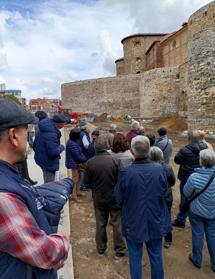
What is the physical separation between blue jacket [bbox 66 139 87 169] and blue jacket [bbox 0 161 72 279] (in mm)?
5144

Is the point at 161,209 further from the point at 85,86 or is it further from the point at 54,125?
the point at 85,86

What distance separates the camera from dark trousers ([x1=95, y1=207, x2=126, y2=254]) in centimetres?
457

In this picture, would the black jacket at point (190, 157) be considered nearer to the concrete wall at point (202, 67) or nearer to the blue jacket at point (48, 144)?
the blue jacket at point (48, 144)

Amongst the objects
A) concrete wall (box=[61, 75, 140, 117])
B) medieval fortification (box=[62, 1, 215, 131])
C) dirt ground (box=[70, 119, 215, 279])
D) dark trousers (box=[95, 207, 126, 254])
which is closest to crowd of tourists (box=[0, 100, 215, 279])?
dark trousers (box=[95, 207, 126, 254])

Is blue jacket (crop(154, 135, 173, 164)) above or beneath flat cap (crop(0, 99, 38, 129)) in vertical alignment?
beneath

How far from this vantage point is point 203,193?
393cm

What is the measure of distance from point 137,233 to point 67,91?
47.2 m

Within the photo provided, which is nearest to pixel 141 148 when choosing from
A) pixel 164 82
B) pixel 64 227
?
pixel 64 227

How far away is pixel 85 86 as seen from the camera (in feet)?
153

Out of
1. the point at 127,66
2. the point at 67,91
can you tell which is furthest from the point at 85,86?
the point at 127,66

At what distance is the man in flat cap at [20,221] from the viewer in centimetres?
142

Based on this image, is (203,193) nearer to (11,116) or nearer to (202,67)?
(11,116)

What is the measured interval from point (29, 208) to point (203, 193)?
2.91 m

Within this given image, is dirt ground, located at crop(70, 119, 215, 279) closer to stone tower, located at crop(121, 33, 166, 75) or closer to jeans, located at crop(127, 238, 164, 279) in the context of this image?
jeans, located at crop(127, 238, 164, 279)
